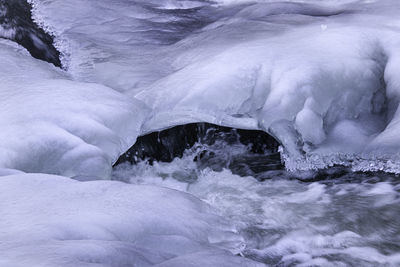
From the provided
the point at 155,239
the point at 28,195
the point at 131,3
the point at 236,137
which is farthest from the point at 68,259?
the point at 131,3

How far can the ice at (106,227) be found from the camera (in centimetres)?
165

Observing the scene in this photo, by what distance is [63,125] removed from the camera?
3.06m

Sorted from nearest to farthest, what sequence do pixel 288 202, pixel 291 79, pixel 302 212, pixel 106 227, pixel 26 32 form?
pixel 106 227
pixel 302 212
pixel 288 202
pixel 291 79
pixel 26 32

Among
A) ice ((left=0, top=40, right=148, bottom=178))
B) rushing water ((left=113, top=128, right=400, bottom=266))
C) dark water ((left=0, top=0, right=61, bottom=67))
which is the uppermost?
dark water ((left=0, top=0, right=61, bottom=67))

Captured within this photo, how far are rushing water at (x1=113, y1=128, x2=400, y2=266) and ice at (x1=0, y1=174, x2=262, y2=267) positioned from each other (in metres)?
0.44

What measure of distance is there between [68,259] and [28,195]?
659mm

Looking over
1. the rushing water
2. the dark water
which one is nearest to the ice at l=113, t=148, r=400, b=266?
the rushing water

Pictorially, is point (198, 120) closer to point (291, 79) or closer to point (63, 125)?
point (291, 79)

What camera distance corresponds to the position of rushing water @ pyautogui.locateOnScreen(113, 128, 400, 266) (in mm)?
2469

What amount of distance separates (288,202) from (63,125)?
140 cm

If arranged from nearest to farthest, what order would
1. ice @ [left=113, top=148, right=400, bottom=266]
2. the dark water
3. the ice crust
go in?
ice @ [left=113, top=148, right=400, bottom=266] → the ice crust → the dark water

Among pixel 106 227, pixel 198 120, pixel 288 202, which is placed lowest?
pixel 288 202

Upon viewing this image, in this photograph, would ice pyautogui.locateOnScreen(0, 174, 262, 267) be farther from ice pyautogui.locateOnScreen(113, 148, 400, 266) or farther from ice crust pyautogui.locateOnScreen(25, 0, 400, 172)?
ice crust pyautogui.locateOnScreen(25, 0, 400, 172)

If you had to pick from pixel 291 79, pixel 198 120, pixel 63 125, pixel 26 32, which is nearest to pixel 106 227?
pixel 63 125
